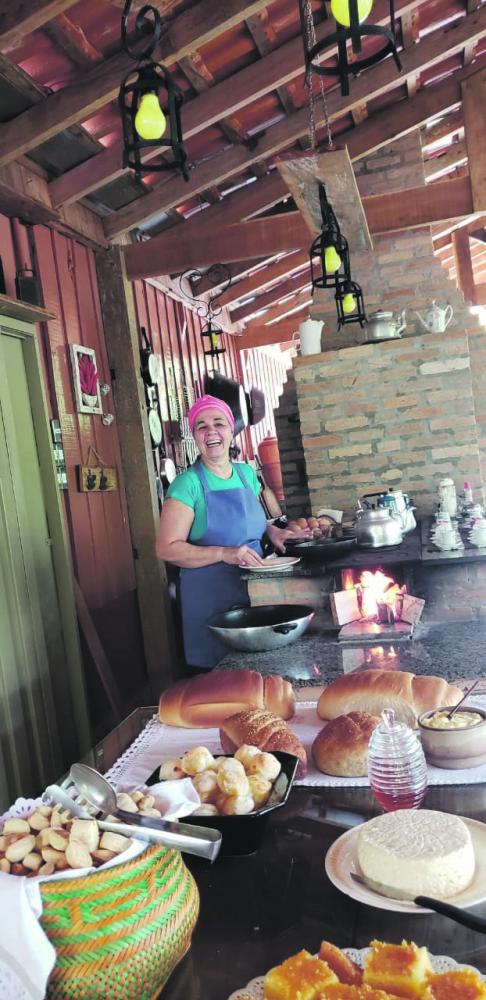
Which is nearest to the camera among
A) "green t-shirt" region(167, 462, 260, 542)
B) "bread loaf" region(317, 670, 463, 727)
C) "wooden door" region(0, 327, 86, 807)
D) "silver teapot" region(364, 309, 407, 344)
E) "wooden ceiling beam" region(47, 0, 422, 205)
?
"bread loaf" region(317, 670, 463, 727)

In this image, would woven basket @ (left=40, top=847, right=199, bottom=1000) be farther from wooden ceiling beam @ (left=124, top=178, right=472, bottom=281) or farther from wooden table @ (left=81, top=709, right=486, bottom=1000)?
wooden ceiling beam @ (left=124, top=178, right=472, bottom=281)

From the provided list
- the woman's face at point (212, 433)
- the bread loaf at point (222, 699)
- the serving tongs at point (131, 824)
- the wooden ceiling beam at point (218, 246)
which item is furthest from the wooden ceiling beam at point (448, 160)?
the serving tongs at point (131, 824)

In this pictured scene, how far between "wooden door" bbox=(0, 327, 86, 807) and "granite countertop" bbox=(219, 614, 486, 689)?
1.55 metres

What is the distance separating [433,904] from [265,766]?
0.42 meters

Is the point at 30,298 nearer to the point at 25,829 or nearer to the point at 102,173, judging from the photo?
the point at 102,173

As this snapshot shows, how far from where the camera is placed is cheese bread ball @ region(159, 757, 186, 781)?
4.50 ft

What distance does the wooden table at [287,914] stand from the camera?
1.00m

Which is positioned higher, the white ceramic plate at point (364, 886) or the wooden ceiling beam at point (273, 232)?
the wooden ceiling beam at point (273, 232)

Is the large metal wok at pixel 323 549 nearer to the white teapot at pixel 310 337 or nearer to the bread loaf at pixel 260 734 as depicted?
the bread loaf at pixel 260 734

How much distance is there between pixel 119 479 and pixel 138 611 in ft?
3.37

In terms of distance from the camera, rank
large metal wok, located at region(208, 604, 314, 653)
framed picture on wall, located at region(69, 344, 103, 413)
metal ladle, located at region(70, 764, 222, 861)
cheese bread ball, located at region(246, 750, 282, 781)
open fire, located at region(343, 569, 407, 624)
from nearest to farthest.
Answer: metal ladle, located at region(70, 764, 222, 861), cheese bread ball, located at region(246, 750, 282, 781), large metal wok, located at region(208, 604, 314, 653), open fire, located at region(343, 569, 407, 624), framed picture on wall, located at region(69, 344, 103, 413)

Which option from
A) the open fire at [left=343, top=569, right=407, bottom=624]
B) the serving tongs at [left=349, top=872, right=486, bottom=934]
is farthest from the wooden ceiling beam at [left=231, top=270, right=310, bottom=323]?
the serving tongs at [left=349, top=872, right=486, bottom=934]

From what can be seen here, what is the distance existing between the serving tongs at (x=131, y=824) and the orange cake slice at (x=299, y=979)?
0.16 m

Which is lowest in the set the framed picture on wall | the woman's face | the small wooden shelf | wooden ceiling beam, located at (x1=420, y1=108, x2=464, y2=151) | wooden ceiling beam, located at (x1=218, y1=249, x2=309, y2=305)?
the woman's face
